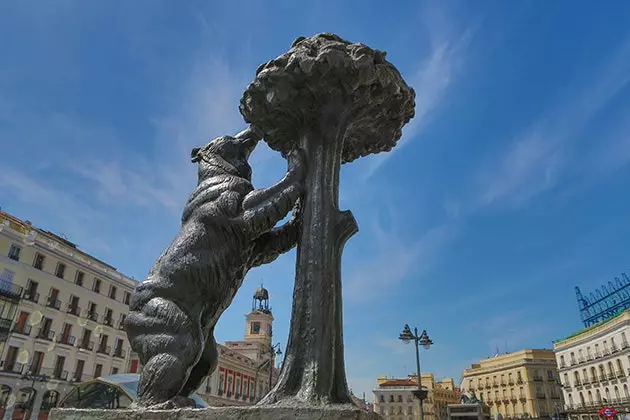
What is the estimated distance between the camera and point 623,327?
1688 inches

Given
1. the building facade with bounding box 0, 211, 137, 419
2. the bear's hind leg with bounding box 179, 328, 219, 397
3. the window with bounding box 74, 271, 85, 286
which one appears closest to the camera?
the bear's hind leg with bounding box 179, 328, 219, 397

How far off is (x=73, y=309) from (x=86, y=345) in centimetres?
273

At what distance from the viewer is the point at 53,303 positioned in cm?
3042

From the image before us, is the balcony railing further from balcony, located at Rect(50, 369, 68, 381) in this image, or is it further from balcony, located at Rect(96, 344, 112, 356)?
balcony, located at Rect(50, 369, 68, 381)

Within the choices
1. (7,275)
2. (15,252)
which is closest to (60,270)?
(15,252)

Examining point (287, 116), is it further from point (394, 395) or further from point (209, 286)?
point (394, 395)

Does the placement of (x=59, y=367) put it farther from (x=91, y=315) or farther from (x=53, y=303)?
(x=91, y=315)

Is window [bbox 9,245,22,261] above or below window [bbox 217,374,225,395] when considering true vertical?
above

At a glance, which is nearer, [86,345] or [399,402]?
[86,345]

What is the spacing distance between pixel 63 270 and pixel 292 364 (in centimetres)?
3356

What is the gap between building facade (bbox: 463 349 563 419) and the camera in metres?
68.0

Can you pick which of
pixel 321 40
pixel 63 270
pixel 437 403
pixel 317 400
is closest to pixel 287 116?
pixel 321 40

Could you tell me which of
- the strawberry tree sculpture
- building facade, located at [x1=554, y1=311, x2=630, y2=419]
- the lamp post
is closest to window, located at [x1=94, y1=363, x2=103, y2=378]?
the lamp post

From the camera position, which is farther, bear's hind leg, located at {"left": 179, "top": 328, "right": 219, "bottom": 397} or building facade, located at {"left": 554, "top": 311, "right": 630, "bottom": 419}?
building facade, located at {"left": 554, "top": 311, "right": 630, "bottom": 419}
